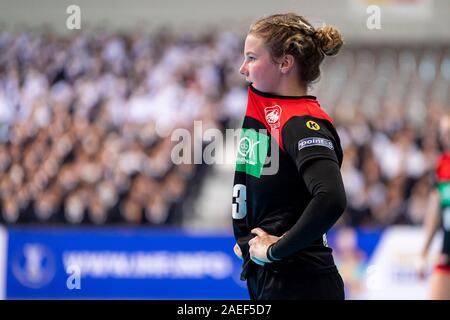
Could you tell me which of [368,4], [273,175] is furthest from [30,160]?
[273,175]

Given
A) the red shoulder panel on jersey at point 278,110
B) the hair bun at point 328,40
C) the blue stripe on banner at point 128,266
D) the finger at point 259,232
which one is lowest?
the blue stripe on banner at point 128,266

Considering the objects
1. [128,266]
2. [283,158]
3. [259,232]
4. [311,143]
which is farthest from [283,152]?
[128,266]

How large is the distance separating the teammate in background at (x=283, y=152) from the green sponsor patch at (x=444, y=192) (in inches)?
141

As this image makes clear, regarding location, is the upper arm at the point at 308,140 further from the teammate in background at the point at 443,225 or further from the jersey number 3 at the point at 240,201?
the teammate in background at the point at 443,225

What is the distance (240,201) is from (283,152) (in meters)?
0.29

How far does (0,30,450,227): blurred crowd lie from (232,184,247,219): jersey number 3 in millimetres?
6463

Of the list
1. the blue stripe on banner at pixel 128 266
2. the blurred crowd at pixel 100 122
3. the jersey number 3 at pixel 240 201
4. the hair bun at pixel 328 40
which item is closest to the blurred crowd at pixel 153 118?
the blurred crowd at pixel 100 122

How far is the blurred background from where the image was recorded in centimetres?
847

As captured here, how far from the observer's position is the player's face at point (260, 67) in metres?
2.37

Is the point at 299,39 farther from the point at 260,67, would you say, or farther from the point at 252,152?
the point at 252,152

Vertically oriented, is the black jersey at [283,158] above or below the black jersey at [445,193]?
above

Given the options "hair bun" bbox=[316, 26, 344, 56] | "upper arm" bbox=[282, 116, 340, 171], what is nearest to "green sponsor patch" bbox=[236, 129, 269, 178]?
"upper arm" bbox=[282, 116, 340, 171]

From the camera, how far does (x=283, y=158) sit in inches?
89.9
